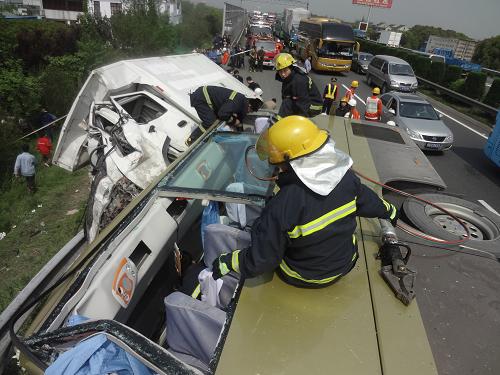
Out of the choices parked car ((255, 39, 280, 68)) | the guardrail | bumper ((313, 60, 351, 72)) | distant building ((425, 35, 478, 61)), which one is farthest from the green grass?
distant building ((425, 35, 478, 61))

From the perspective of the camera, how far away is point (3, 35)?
10281 millimetres

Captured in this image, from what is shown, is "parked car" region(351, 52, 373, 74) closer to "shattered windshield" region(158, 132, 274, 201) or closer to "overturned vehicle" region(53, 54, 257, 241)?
"overturned vehicle" region(53, 54, 257, 241)

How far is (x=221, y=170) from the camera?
10.5ft

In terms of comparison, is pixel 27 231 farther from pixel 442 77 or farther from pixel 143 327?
pixel 442 77

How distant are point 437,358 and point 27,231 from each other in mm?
6566

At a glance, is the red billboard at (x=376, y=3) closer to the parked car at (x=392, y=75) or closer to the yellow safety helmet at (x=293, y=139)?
the parked car at (x=392, y=75)

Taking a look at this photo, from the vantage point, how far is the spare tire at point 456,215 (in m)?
2.98

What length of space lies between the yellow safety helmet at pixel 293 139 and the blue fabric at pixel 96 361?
1215mm

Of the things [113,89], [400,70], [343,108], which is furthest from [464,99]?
[113,89]

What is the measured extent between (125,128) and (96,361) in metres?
4.20

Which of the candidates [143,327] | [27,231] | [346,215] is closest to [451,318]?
[346,215]

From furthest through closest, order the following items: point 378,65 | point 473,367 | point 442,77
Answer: point 442,77 < point 378,65 < point 473,367

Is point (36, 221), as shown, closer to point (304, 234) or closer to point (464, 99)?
point (304, 234)

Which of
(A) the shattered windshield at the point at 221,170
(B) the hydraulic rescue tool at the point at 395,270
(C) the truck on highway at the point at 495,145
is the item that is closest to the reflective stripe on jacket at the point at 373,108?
(C) the truck on highway at the point at 495,145
